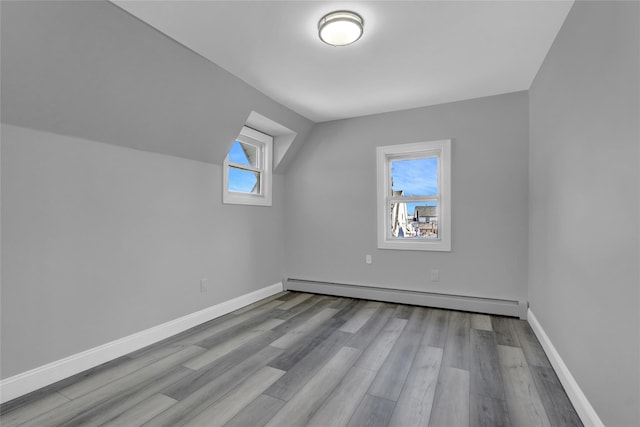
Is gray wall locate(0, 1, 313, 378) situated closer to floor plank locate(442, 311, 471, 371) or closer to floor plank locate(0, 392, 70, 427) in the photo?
floor plank locate(0, 392, 70, 427)

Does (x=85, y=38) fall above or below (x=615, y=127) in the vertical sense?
above

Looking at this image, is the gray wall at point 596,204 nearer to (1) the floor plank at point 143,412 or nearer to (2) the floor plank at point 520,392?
(2) the floor plank at point 520,392

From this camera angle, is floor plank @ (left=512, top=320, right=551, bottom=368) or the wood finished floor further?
floor plank @ (left=512, top=320, right=551, bottom=368)

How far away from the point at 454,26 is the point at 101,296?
10.8ft

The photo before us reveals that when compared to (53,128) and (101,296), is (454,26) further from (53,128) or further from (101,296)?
(101,296)

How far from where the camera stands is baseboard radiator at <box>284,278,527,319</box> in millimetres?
3324

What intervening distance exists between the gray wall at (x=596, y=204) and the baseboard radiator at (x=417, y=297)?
891 millimetres

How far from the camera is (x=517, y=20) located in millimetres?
2090

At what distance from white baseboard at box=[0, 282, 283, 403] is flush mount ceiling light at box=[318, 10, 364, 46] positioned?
9.17 ft

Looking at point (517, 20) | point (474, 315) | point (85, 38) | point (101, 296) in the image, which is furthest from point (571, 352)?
point (85, 38)

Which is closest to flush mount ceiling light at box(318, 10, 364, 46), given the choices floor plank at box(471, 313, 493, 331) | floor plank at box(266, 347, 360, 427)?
floor plank at box(266, 347, 360, 427)

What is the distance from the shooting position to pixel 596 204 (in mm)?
1552

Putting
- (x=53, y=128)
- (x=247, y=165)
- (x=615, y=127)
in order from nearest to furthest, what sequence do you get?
(x=615, y=127) < (x=53, y=128) < (x=247, y=165)

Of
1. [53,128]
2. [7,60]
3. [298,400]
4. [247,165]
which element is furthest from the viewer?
[247,165]
